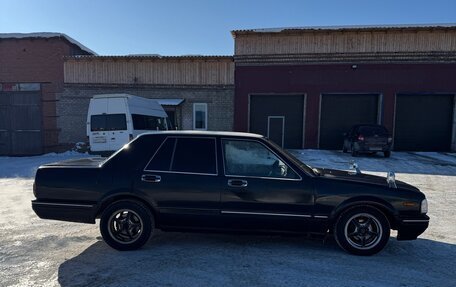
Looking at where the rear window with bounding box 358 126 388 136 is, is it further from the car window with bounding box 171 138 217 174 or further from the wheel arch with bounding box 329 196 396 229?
the car window with bounding box 171 138 217 174

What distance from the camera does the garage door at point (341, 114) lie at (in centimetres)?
1775

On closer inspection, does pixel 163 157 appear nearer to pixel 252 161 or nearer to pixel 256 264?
pixel 252 161

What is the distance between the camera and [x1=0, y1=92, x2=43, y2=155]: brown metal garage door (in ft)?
56.6

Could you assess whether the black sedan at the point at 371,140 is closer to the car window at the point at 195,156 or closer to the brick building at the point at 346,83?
the brick building at the point at 346,83

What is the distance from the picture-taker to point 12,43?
56.9 ft

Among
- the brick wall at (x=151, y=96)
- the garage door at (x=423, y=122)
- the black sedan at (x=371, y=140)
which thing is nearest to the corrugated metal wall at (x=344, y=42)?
the garage door at (x=423, y=122)

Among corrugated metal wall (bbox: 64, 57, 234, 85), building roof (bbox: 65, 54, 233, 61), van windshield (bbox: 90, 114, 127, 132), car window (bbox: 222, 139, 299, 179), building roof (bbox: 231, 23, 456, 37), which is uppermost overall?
building roof (bbox: 231, 23, 456, 37)

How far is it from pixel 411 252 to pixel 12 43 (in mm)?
21704

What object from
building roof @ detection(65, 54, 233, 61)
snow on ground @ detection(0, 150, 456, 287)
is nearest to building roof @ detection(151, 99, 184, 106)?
building roof @ detection(65, 54, 233, 61)

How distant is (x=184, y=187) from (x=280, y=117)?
49.5 ft

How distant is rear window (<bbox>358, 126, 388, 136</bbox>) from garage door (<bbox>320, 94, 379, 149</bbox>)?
3.12 meters

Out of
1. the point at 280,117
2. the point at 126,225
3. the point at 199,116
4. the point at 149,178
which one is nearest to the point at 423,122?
the point at 280,117

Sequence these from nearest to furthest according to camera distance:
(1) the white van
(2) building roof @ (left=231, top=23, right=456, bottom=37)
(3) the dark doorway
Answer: (1) the white van, (2) building roof @ (left=231, top=23, right=456, bottom=37), (3) the dark doorway

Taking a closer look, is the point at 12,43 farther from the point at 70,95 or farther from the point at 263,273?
the point at 263,273
